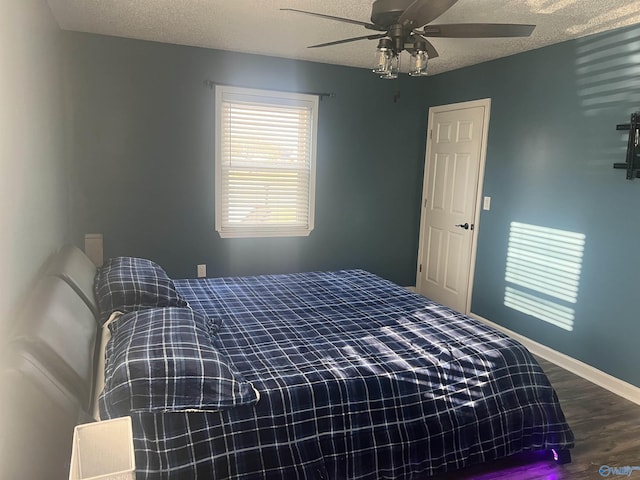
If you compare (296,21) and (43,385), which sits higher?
(296,21)

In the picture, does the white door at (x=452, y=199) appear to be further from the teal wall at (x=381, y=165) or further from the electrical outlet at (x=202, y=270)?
the electrical outlet at (x=202, y=270)

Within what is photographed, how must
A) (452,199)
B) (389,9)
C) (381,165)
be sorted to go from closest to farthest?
(389,9), (452,199), (381,165)

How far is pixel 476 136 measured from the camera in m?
4.31

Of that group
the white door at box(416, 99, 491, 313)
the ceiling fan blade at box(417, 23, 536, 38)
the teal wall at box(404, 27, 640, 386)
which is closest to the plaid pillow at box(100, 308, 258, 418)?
the ceiling fan blade at box(417, 23, 536, 38)

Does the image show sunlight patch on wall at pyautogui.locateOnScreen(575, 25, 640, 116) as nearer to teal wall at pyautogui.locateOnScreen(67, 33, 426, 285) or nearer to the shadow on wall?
the shadow on wall

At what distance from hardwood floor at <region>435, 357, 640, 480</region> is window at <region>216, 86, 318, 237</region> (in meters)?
2.72

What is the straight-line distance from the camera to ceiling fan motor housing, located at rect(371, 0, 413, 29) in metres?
2.29

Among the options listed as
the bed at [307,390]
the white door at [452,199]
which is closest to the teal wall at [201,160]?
the white door at [452,199]

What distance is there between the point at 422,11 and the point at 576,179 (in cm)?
198

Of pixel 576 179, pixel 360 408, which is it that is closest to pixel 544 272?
pixel 576 179

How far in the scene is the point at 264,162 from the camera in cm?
443

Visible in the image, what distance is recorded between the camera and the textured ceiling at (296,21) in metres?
2.82

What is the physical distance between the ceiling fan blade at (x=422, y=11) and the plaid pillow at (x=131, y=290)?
6.27 ft

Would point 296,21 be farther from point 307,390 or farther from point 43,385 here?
point 43,385
